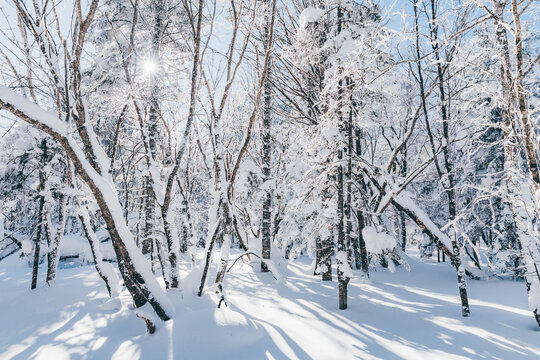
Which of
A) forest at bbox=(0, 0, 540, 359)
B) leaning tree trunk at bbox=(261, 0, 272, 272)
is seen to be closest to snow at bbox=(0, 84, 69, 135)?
forest at bbox=(0, 0, 540, 359)

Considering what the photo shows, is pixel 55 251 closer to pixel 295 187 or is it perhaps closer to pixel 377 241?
pixel 295 187

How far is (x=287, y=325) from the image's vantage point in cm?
471

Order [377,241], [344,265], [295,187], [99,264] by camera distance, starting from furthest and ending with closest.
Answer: [295,187] → [99,264] → [377,241] → [344,265]

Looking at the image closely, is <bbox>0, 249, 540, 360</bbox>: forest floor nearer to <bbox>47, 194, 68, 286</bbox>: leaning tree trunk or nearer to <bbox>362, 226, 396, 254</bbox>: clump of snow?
<bbox>47, 194, 68, 286</bbox>: leaning tree trunk

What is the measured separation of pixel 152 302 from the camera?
4551 millimetres

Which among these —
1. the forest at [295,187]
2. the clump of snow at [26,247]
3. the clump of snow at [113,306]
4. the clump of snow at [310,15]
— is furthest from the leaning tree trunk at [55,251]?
the clump of snow at [310,15]

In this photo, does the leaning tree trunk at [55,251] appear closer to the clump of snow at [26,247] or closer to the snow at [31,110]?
the clump of snow at [26,247]

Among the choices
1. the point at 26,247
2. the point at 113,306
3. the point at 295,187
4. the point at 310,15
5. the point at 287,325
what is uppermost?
the point at 310,15

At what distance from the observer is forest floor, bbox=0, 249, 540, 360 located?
3848mm

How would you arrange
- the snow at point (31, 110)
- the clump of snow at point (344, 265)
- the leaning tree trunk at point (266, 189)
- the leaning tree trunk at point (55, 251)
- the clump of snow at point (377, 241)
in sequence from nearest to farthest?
the snow at point (31, 110) → the clump of snow at point (344, 265) → the clump of snow at point (377, 241) → the leaning tree trunk at point (55, 251) → the leaning tree trunk at point (266, 189)

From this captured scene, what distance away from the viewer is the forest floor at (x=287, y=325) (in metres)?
3.85

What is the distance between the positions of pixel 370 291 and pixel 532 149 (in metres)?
5.77

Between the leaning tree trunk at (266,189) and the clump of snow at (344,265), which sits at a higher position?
the leaning tree trunk at (266,189)

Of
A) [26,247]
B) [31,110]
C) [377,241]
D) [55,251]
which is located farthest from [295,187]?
[26,247]
